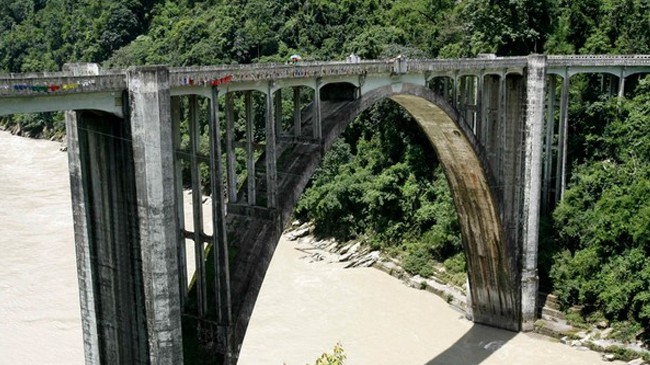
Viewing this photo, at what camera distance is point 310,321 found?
23.6 metres

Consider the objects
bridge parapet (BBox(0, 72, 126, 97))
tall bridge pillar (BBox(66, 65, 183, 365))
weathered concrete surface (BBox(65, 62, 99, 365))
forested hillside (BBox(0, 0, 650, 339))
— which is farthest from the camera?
forested hillside (BBox(0, 0, 650, 339))

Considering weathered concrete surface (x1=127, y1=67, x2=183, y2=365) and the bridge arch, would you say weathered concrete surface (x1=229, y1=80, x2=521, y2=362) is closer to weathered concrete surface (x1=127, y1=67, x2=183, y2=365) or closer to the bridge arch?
the bridge arch

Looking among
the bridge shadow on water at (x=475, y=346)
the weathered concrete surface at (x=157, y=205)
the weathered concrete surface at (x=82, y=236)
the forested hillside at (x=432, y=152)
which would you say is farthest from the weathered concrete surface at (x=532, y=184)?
the weathered concrete surface at (x=82, y=236)

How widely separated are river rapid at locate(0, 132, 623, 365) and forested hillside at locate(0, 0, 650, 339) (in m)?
1.95

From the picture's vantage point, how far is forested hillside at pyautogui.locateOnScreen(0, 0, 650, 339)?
70.9 ft

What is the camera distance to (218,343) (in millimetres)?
13469

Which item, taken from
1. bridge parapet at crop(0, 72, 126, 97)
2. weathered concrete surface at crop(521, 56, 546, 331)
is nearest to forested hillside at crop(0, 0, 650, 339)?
weathered concrete surface at crop(521, 56, 546, 331)

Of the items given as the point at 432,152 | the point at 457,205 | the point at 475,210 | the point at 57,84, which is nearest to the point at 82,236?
the point at 57,84

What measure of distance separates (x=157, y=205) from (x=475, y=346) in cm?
1373

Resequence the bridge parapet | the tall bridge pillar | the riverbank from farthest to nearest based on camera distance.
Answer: the riverbank < the tall bridge pillar < the bridge parapet

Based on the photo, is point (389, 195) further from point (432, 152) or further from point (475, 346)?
point (475, 346)

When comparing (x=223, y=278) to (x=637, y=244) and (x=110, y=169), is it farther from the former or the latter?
(x=637, y=244)

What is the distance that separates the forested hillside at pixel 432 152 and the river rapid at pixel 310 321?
195cm

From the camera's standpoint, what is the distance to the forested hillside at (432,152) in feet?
70.9
